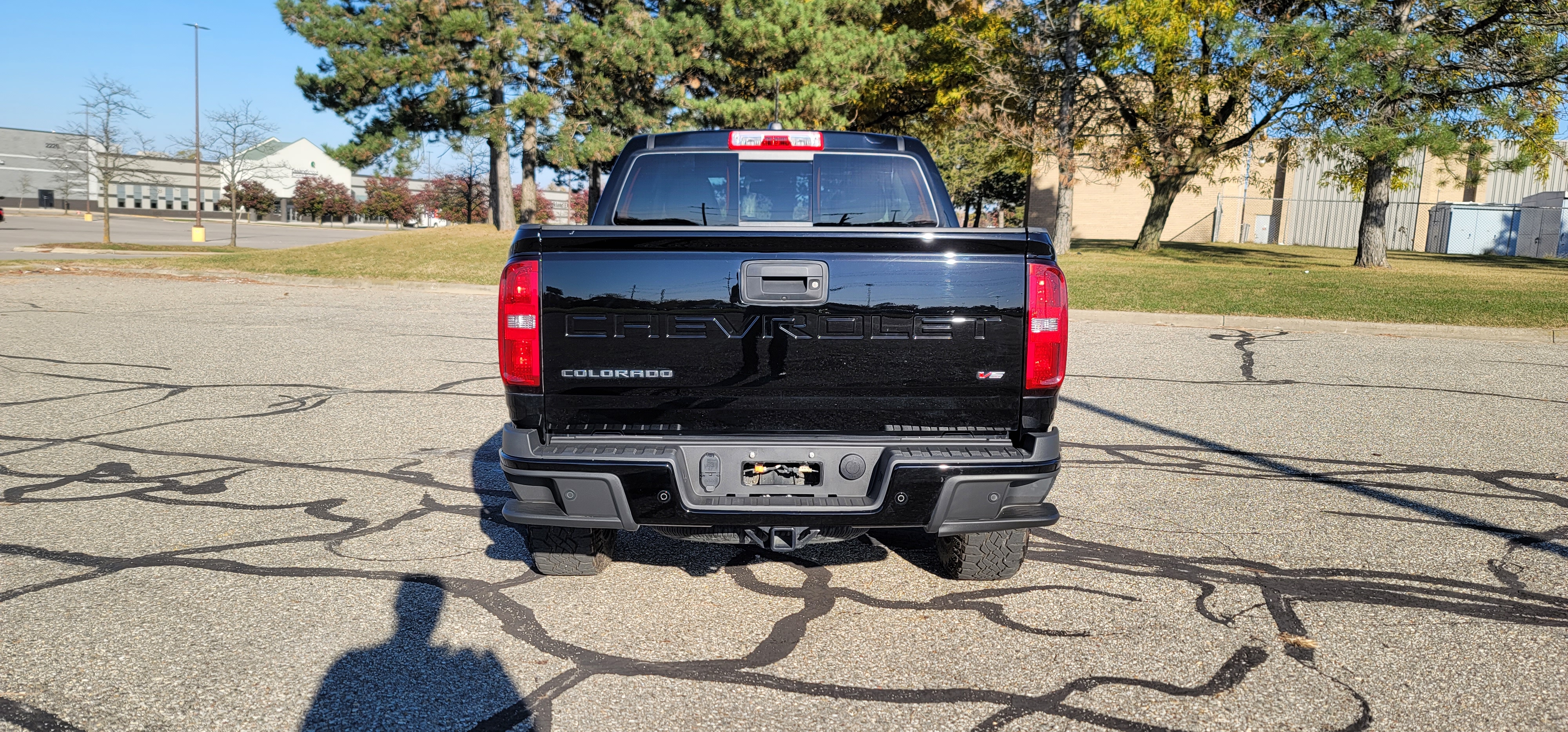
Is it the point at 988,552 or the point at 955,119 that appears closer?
the point at 988,552

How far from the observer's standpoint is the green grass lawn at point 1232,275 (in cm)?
1570

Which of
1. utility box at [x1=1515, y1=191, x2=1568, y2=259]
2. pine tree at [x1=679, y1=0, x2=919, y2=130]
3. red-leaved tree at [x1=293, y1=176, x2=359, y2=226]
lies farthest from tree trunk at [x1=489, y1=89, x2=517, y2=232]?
red-leaved tree at [x1=293, y1=176, x2=359, y2=226]

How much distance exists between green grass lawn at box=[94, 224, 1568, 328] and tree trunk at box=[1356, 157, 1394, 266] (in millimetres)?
547

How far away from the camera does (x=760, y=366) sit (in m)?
3.53

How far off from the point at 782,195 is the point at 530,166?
27965mm

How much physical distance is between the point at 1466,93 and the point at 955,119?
11335 mm

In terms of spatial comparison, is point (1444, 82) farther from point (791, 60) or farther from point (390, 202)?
point (390, 202)

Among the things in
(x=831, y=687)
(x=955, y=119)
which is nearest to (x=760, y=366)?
(x=831, y=687)

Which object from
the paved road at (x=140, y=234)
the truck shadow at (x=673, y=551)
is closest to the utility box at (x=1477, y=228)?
the paved road at (x=140, y=234)

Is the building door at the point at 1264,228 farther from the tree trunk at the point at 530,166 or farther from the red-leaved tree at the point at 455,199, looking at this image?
→ the red-leaved tree at the point at 455,199

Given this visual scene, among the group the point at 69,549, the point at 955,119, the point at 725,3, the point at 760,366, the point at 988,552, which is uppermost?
the point at 725,3

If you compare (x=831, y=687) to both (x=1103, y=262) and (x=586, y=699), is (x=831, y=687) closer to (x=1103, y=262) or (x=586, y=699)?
(x=586, y=699)

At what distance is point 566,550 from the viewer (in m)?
4.19

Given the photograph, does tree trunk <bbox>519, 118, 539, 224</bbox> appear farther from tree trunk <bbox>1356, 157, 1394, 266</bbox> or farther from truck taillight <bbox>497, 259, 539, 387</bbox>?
truck taillight <bbox>497, 259, 539, 387</bbox>
